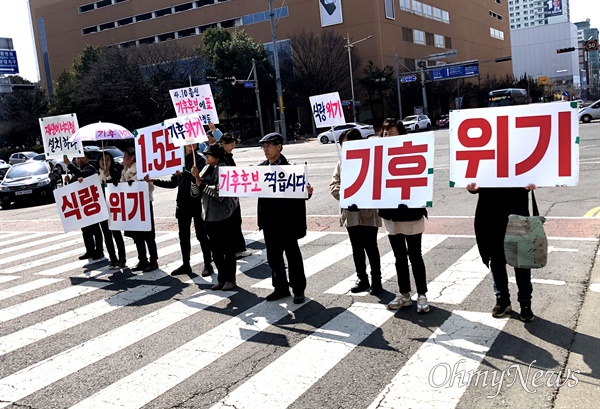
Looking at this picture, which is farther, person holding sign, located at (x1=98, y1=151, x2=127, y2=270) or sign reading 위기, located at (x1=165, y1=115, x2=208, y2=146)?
person holding sign, located at (x1=98, y1=151, x2=127, y2=270)

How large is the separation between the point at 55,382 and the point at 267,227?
2762mm

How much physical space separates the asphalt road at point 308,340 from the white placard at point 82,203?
813 mm

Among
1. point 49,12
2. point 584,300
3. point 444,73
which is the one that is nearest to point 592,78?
point 444,73

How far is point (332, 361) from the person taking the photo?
15.8ft

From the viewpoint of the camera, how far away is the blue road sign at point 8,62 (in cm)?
3444

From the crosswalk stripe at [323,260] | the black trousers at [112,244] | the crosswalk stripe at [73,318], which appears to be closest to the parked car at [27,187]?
the black trousers at [112,244]

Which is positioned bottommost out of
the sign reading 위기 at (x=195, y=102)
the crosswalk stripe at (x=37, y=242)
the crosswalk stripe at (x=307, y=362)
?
the crosswalk stripe at (x=307, y=362)

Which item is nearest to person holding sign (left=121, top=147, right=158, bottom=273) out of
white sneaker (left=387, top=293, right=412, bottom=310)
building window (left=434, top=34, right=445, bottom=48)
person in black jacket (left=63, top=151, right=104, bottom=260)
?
person in black jacket (left=63, top=151, right=104, bottom=260)

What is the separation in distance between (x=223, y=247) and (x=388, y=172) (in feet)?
8.33

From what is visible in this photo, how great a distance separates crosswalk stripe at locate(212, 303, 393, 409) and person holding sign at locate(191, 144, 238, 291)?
1.89 metres

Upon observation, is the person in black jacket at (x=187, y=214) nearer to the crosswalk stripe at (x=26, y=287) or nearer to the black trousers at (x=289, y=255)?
the black trousers at (x=289, y=255)

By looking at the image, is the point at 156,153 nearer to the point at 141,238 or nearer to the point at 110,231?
the point at 141,238

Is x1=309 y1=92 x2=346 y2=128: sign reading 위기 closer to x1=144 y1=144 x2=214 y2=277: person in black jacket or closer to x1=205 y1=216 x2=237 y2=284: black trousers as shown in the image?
x1=144 y1=144 x2=214 y2=277: person in black jacket

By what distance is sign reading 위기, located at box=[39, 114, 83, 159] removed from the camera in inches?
378
